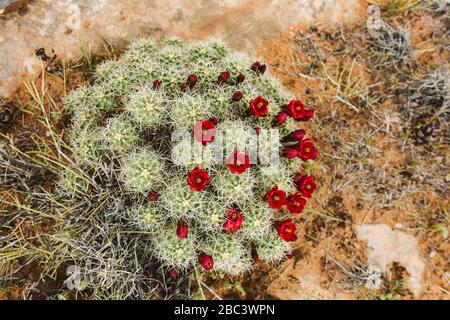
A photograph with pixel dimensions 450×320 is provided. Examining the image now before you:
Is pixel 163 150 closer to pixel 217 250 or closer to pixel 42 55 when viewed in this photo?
pixel 217 250

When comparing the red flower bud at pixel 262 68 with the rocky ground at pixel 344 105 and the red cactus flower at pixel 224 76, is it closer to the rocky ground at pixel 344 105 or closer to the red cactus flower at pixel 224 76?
the red cactus flower at pixel 224 76

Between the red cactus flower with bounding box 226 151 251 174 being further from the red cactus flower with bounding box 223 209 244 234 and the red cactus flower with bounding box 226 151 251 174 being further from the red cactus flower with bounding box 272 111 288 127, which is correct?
the red cactus flower with bounding box 272 111 288 127

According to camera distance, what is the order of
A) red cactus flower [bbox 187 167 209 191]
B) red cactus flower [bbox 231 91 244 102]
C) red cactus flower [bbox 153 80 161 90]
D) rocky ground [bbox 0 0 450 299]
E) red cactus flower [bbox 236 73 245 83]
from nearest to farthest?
red cactus flower [bbox 187 167 209 191], red cactus flower [bbox 231 91 244 102], red cactus flower [bbox 153 80 161 90], red cactus flower [bbox 236 73 245 83], rocky ground [bbox 0 0 450 299]

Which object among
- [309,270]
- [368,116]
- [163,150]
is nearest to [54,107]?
[163,150]

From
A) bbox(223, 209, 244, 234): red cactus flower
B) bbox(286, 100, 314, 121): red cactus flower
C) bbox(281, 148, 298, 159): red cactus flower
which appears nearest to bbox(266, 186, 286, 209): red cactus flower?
bbox(223, 209, 244, 234): red cactus flower

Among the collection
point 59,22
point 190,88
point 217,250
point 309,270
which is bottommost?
point 309,270

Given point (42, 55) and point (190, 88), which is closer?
point (190, 88)

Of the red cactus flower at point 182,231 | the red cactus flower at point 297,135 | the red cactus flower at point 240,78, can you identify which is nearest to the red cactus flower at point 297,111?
the red cactus flower at point 297,135
